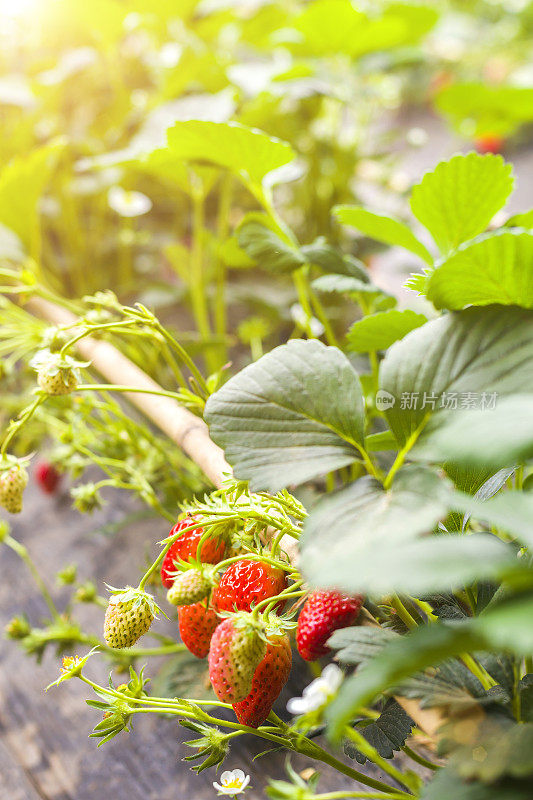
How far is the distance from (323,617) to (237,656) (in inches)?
1.7

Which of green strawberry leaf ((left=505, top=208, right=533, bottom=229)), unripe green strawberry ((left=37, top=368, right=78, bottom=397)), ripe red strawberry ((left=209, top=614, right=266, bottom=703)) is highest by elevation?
green strawberry leaf ((left=505, top=208, right=533, bottom=229))

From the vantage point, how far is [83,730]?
18.2 inches

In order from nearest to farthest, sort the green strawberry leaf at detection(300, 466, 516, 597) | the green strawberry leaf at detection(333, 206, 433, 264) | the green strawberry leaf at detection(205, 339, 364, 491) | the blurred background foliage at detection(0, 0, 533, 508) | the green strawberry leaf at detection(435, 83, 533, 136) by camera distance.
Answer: the green strawberry leaf at detection(300, 466, 516, 597)
the green strawberry leaf at detection(205, 339, 364, 491)
the green strawberry leaf at detection(333, 206, 433, 264)
the blurred background foliage at detection(0, 0, 533, 508)
the green strawberry leaf at detection(435, 83, 533, 136)

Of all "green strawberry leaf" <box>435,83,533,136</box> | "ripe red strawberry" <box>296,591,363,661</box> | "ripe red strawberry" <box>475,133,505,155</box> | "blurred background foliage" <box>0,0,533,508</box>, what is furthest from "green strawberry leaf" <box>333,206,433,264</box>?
"ripe red strawberry" <box>475,133,505,155</box>

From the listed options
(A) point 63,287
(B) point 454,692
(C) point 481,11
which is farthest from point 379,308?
(C) point 481,11

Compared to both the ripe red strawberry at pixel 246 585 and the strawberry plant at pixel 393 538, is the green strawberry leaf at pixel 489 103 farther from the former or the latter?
the ripe red strawberry at pixel 246 585

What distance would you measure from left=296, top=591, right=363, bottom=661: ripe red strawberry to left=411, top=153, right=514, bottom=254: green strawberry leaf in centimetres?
21

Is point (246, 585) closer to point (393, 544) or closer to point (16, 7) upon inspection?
point (393, 544)

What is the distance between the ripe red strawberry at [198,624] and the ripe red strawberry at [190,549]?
0.07ft

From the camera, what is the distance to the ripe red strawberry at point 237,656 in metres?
0.28

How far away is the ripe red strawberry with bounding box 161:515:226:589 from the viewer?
338 millimetres

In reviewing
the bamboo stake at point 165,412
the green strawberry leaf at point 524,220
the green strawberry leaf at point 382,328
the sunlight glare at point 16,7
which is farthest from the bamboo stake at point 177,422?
the sunlight glare at point 16,7

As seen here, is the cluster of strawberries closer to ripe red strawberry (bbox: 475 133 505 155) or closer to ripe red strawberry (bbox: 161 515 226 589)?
ripe red strawberry (bbox: 161 515 226 589)

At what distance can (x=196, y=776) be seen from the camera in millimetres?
406
